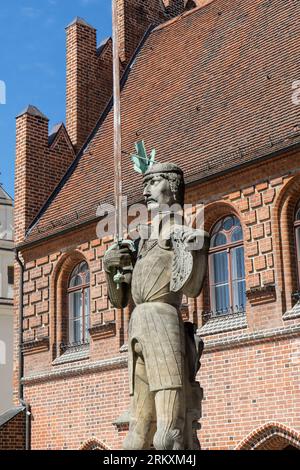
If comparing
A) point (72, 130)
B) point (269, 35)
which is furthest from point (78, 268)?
point (269, 35)

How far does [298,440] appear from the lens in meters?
12.9

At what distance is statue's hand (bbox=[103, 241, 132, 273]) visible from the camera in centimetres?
650

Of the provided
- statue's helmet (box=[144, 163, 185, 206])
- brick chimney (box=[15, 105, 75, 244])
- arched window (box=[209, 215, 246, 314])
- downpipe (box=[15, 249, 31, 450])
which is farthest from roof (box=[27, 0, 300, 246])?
statue's helmet (box=[144, 163, 185, 206])

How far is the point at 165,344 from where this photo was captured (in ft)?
19.4

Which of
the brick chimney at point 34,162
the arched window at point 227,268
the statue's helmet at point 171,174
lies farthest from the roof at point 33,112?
the statue's helmet at point 171,174

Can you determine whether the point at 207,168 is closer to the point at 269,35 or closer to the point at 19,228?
the point at 269,35

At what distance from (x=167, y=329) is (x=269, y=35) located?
12791 mm

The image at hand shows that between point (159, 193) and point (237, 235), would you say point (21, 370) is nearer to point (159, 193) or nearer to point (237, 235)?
point (237, 235)

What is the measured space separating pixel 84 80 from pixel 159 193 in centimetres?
1543

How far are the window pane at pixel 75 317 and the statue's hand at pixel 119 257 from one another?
11741 mm

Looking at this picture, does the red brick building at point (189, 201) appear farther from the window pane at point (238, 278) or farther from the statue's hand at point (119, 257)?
the statue's hand at point (119, 257)

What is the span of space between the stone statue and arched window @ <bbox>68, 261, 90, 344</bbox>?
459 inches

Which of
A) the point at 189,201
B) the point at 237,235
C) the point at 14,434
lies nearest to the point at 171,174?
the point at 237,235

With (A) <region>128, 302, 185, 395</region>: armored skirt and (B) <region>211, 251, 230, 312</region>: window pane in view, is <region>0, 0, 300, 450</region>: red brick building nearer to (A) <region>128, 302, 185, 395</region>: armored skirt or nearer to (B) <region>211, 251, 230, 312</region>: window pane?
(B) <region>211, 251, 230, 312</region>: window pane
